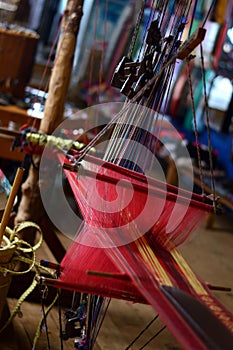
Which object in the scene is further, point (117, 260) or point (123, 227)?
point (123, 227)

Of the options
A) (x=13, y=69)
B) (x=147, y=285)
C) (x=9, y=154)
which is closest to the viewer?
(x=147, y=285)

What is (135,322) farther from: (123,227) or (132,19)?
(132,19)

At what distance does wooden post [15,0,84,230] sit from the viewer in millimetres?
3811

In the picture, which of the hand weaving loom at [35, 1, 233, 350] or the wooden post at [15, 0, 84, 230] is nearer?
the hand weaving loom at [35, 1, 233, 350]

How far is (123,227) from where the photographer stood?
223 cm

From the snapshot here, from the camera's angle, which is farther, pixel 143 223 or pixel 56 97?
pixel 56 97

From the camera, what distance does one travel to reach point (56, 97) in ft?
12.6

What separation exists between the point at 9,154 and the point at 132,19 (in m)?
4.10

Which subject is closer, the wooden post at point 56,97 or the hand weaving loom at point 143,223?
the hand weaving loom at point 143,223

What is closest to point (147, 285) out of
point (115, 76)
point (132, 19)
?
point (115, 76)

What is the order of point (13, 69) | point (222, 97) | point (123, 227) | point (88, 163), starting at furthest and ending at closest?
1. point (222, 97)
2. point (13, 69)
3. point (88, 163)
4. point (123, 227)

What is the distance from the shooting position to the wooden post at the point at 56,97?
3811 millimetres

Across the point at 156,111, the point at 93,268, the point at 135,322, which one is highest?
the point at 156,111

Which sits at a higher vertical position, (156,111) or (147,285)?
(156,111)
